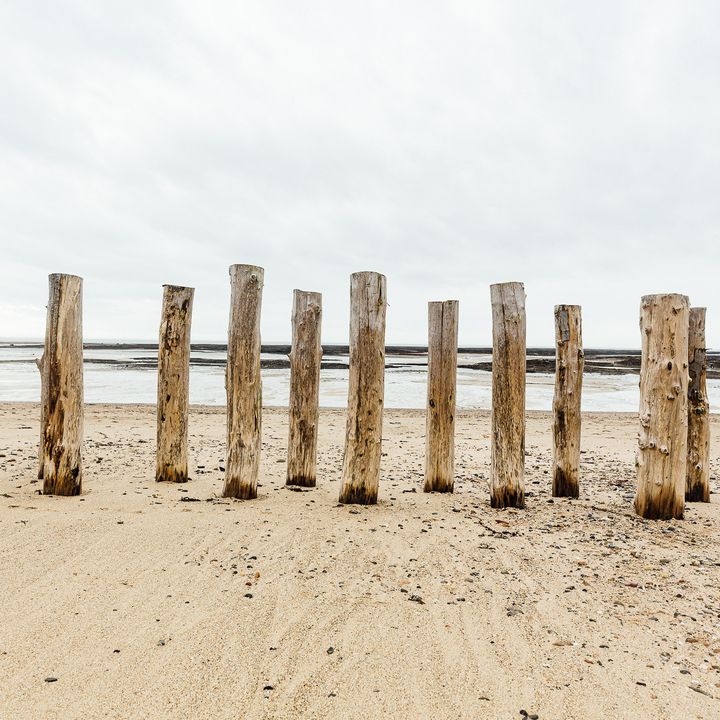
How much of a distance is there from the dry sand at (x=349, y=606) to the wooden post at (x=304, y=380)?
50cm

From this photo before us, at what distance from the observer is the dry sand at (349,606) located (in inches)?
94.8

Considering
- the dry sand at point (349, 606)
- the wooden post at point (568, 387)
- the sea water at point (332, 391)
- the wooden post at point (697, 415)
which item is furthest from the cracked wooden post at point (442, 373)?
the sea water at point (332, 391)

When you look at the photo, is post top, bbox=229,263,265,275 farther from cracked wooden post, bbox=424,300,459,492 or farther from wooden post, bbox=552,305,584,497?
wooden post, bbox=552,305,584,497

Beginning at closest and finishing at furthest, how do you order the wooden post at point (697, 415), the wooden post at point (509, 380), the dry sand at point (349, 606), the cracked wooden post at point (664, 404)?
1. the dry sand at point (349, 606)
2. the cracked wooden post at point (664, 404)
3. the wooden post at point (509, 380)
4. the wooden post at point (697, 415)

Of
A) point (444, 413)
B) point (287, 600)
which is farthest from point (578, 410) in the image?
point (287, 600)

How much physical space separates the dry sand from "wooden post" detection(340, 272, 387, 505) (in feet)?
1.13

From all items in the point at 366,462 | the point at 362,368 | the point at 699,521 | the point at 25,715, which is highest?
the point at 362,368

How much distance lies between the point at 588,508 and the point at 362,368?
2.73 metres

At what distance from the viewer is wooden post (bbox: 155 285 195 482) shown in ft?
18.8

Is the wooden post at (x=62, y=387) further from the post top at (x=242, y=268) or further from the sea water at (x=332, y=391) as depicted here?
the sea water at (x=332, y=391)

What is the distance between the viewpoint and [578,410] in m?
5.46

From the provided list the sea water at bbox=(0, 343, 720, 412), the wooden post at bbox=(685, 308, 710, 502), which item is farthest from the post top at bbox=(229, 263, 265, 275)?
the sea water at bbox=(0, 343, 720, 412)

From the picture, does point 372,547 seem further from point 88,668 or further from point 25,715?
point 25,715

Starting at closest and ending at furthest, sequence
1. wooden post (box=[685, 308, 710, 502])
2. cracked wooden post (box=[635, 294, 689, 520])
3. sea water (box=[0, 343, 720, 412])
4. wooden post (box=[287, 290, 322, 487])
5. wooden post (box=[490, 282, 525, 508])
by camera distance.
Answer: cracked wooden post (box=[635, 294, 689, 520]), wooden post (box=[490, 282, 525, 508]), wooden post (box=[685, 308, 710, 502]), wooden post (box=[287, 290, 322, 487]), sea water (box=[0, 343, 720, 412])
